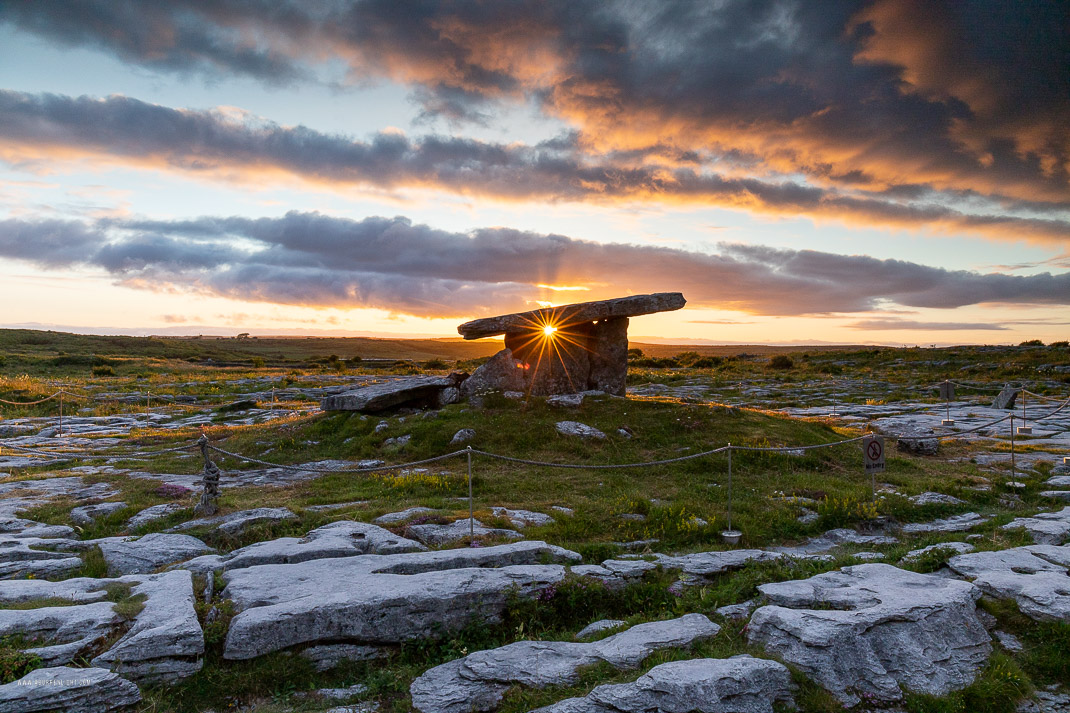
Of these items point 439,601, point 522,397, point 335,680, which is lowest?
point 335,680

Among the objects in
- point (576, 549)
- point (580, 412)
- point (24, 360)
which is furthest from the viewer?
point (24, 360)

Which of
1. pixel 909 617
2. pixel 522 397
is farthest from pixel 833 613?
pixel 522 397

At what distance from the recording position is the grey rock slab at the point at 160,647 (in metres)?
6.12

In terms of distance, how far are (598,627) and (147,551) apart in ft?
24.0

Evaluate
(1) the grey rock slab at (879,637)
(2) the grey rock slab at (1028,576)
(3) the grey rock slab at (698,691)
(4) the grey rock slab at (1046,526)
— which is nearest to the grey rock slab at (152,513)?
(3) the grey rock slab at (698,691)

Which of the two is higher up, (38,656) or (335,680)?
(38,656)

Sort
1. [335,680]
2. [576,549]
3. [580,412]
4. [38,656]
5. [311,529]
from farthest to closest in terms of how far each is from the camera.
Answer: [580,412], [311,529], [576,549], [335,680], [38,656]

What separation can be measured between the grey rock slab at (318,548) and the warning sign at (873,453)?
9222 mm

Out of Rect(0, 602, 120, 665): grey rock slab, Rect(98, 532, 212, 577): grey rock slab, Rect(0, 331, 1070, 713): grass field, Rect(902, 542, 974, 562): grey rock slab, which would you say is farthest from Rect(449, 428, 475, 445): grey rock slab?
Rect(902, 542, 974, 562): grey rock slab

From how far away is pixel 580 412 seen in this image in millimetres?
18625

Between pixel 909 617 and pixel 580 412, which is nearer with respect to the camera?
pixel 909 617

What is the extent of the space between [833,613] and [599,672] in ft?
9.43

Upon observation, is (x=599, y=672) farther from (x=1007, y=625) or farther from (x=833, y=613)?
(x=1007, y=625)

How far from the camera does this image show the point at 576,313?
22.0 meters
